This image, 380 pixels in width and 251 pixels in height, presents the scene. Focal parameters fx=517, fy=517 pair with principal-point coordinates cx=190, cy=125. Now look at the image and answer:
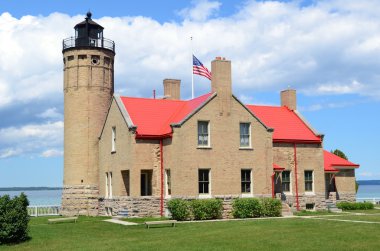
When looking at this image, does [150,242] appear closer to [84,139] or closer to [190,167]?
[190,167]

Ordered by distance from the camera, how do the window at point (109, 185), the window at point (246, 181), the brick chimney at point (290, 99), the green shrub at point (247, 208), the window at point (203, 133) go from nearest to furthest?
the green shrub at point (247, 208), the window at point (203, 133), the window at point (246, 181), the window at point (109, 185), the brick chimney at point (290, 99)

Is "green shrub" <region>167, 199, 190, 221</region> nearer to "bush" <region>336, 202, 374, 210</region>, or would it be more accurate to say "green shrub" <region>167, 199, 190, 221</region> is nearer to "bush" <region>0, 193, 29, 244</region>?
"bush" <region>0, 193, 29, 244</region>

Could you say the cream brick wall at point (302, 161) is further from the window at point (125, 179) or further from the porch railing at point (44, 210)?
the porch railing at point (44, 210)

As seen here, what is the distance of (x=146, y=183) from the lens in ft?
113

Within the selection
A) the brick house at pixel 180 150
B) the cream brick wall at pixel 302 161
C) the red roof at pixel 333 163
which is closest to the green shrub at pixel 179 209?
the brick house at pixel 180 150

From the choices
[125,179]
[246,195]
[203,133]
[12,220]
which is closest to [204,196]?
[246,195]

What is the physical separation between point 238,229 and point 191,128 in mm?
9243

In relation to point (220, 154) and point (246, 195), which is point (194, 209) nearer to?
point (220, 154)

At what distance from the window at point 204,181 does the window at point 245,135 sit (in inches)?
124

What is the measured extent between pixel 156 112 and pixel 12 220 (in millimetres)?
14009

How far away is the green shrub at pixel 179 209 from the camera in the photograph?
29.4 m

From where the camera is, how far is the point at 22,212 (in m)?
24.1

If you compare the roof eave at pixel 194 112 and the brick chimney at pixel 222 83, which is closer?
the roof eave at pixel 194 112

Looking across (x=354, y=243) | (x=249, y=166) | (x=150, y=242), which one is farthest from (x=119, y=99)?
(x=354, y=243)
